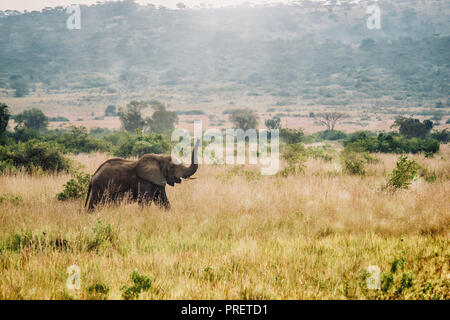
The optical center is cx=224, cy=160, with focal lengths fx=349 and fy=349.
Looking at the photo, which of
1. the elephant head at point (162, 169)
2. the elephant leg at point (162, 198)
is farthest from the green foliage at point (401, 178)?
the elephant leg at point (162, 198)

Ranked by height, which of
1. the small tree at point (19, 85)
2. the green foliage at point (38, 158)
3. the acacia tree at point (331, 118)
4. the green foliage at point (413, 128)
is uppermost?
the small tree at point (19, 85)

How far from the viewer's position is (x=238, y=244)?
17.9 feet

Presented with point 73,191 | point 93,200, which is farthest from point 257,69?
point 93,200

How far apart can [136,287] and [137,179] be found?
3935 millimetres

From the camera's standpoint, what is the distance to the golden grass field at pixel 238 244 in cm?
396

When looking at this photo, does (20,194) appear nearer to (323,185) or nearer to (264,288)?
(264,288)

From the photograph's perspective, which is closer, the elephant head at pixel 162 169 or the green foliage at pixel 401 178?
the elephant head at pixel 162 169

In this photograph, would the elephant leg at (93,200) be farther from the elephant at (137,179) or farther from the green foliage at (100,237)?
the green foliage at (100,237)

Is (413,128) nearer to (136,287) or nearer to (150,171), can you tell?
(150,171)

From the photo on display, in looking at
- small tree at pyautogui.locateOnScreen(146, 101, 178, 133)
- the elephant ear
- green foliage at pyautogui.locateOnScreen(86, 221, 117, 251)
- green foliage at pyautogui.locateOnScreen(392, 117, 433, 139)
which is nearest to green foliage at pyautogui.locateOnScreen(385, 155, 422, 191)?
the elephant ear

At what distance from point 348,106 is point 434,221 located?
106m

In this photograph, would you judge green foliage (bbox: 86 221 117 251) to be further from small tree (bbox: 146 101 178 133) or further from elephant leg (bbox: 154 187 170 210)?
small tree (bbox: 146 101 178 133)

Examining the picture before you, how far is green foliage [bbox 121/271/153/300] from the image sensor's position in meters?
3.64

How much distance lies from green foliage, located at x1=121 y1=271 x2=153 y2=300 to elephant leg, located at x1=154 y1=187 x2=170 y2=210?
3.56 meters
